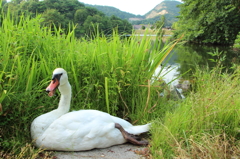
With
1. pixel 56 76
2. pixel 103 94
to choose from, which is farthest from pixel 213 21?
pixel 56 76

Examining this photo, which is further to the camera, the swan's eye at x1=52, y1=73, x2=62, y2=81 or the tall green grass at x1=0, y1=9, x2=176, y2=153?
the tall green grass at x1=0, y1=9, x2=176, y2=153

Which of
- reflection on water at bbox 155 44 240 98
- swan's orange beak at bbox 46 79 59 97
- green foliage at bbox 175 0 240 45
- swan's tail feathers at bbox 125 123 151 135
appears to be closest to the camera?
swan's orange beak at bbox 46 79 59 97

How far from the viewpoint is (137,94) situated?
11.1 ft

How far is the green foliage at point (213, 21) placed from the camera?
87.4 ft

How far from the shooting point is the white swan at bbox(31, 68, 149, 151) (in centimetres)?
236

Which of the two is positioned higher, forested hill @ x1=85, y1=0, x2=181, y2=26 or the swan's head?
forested hill @ x1=85, y1=0, x2=181, y2=26

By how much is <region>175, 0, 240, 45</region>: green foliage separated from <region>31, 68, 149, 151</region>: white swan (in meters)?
24.9

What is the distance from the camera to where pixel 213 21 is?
2688 cm

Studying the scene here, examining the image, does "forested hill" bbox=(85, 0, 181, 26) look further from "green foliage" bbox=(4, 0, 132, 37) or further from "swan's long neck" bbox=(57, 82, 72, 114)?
"swan's long neck" bbox=(57, 82, 72, 114)

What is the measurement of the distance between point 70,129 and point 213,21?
28.9 metres

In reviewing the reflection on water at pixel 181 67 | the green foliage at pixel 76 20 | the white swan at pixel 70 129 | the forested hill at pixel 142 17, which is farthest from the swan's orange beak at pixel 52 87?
the forested hill at pixel 142 17

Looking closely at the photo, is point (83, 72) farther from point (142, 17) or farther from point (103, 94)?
point (142, 17)

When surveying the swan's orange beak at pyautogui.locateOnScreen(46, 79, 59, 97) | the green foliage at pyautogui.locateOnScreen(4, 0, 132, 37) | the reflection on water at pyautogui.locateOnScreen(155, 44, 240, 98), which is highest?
the green foliage at pyautogui.locateOnScreen(4, 0, 132, 37)

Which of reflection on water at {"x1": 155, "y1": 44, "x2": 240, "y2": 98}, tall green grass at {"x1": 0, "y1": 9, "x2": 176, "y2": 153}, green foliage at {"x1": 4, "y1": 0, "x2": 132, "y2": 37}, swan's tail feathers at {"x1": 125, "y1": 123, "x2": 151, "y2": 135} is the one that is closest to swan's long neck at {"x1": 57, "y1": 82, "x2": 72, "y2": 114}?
tall green grass at {"x1": 0, "y1": 9, "x2": 176, "y2": 153}
